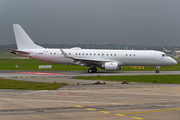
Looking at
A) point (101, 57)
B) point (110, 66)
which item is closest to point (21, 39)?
point (101, 57)

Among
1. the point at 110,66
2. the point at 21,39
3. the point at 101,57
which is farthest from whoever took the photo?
the point at 21,39

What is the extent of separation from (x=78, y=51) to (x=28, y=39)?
9.30m

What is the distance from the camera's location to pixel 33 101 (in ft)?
47.0

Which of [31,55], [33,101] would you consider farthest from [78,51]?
[33,101]

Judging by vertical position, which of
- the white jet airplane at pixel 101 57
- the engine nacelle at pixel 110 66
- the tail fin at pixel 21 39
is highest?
the tail fin at pixel 21 39

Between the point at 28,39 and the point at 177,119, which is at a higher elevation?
the point at 28,39

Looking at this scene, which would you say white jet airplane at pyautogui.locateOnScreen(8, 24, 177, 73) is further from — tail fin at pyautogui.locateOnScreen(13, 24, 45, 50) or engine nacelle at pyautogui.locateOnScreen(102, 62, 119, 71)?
engine nacelle at pyautogui.locateOnScreen(102, 62, 119, 71)

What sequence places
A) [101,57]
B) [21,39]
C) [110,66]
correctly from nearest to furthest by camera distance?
[110,66] < [101,57] < [21,39]

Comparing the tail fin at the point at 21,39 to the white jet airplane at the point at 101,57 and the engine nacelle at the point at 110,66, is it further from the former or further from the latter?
the engine nacelle at the point at 110,66

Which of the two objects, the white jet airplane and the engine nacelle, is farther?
the white jet airplane

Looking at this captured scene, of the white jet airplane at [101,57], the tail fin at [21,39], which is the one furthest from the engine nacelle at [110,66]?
the tail fin at [21,39]

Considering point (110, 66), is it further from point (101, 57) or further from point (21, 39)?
point (21, 39)

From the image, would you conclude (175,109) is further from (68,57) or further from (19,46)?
(19,46)

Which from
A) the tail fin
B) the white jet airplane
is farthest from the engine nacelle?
the tail fin
